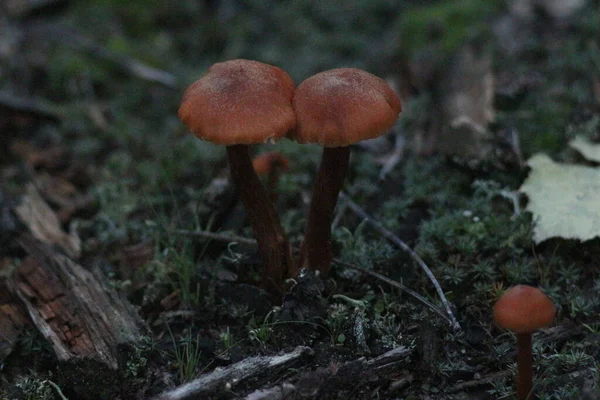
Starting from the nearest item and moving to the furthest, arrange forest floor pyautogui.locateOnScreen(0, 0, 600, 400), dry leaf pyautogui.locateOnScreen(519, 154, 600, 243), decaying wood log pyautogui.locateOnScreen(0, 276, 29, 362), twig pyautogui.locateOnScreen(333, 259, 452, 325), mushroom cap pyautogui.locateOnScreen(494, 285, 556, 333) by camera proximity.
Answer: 1. mushroom cap pyautogui.locateOnScreen(494, 285, 556, 333)
2. forest floor pyautogui.locateOnScreen(0, 0, 600, 400)
3. twig pyautogui.locateOnScreen(333, 259, 452, 325)
4. decaying wood log pyautogui.locateOnScreen(0, 276, 29, 362)
5. dry leaf pyautogui.locateOnScreen(519, 154, 600, 243)

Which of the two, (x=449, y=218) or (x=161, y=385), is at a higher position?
(x=449, y=218)

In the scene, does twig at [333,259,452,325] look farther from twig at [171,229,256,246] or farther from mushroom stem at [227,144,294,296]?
twig at [171,229,256,246]

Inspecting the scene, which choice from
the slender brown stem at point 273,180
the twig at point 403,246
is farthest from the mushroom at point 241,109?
the twig at point 403,246

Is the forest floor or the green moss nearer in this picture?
the forest floor

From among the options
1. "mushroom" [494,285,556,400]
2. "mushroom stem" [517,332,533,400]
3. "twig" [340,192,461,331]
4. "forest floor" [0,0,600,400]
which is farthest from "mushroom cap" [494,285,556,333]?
"twig" [340,192,461,331]

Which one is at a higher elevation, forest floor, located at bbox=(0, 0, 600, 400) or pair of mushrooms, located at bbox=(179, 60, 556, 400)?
pair of mushrooms, located at bbox=(179, 60, 556, 400)

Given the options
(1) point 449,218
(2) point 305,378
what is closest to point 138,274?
(2) point 305,378

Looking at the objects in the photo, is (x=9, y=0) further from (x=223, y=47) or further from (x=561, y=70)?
(x=561, y=70)
